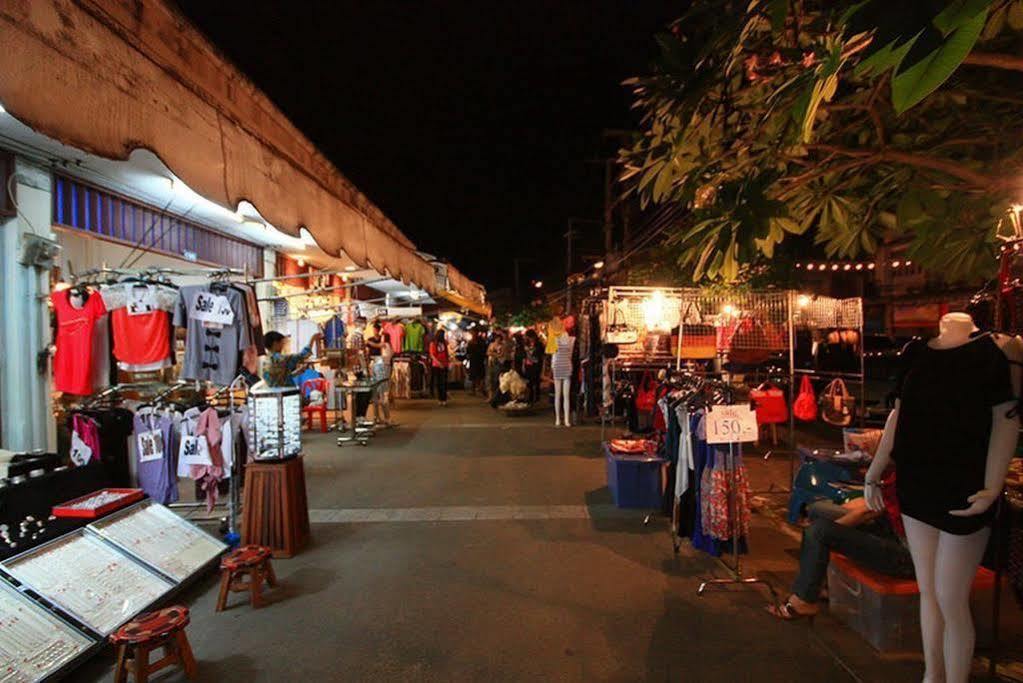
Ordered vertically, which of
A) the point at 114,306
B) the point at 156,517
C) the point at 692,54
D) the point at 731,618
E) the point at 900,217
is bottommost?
the point at 731,618

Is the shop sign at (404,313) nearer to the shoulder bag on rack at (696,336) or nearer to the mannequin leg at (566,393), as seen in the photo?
the mannequin leg at (566,393)

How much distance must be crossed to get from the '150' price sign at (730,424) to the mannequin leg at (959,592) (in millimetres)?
1745

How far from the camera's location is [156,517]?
4691 mm

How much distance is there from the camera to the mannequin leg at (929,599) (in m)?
2.88

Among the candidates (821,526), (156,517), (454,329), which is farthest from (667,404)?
(454,329)

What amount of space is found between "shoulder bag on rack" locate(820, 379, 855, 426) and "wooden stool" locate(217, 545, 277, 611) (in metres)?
6.88

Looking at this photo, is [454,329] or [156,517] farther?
[454,329]

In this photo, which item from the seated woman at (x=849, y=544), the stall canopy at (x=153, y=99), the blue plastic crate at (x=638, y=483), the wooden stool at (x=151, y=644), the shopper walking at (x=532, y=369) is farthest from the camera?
the shopper walking at (x=532, y=369)

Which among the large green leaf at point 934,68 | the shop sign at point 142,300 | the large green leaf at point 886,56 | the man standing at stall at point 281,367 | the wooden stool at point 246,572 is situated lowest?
the wooden stool at point 246,572

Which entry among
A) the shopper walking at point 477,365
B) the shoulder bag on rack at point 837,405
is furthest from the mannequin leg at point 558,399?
the shopper walking at point 477,365

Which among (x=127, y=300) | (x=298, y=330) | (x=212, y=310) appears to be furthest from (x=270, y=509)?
(x=298, y=330)

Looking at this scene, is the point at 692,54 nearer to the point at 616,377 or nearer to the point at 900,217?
the point at 900,217

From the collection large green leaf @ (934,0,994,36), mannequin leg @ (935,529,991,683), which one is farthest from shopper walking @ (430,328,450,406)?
large green leaf @ (934,0,994,36)

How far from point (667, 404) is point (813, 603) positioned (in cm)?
230
